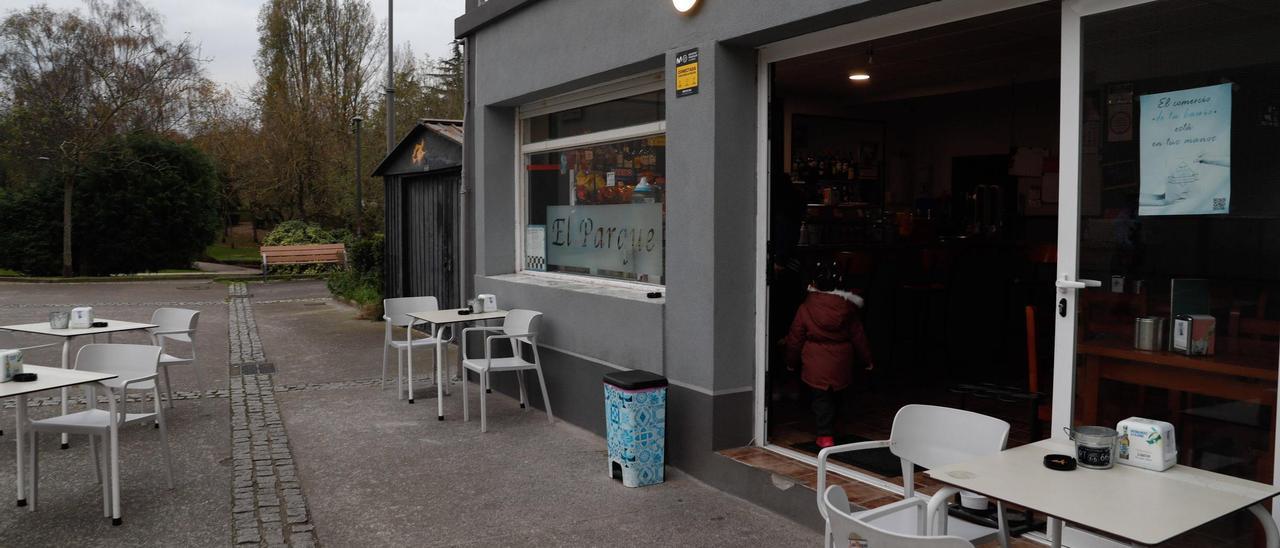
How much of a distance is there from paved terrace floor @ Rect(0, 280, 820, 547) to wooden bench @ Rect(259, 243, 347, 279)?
44.0 feet

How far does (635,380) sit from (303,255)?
60.8 feet

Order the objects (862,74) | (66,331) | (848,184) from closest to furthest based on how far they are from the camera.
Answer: (66,331) → (862,74) → (848,184)

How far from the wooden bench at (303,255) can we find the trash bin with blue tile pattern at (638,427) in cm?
1757

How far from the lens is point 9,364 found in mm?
4551

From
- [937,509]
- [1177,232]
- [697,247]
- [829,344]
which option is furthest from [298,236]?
[937,509]

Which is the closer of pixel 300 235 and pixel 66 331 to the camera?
pixel 66 331

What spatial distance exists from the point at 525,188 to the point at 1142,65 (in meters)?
5.79

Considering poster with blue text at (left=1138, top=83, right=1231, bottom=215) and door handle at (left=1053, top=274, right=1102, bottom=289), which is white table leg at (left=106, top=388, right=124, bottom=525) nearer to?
door handle at (left=1053, top=274, right=1102, bottom=289)

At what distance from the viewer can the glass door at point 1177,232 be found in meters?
3.21

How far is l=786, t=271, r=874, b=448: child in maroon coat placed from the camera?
558 cm

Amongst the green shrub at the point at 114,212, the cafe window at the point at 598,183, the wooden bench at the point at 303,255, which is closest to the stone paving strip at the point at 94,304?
the wooden bench at the point at 303,255

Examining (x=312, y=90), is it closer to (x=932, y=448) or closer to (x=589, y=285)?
(x=589, y=285)

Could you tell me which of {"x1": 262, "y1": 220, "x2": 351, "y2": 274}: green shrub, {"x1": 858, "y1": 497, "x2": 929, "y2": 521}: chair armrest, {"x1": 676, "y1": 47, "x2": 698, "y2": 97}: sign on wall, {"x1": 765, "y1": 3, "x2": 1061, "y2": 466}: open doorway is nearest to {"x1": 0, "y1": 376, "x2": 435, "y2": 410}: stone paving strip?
{"x1": 765, "y1": 3, "x2": 1061, "y2": 466}: open doorway

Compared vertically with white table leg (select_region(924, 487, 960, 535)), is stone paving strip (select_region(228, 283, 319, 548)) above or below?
below
